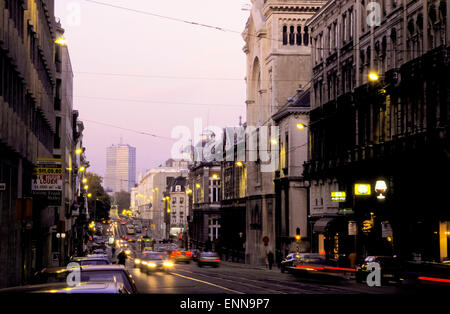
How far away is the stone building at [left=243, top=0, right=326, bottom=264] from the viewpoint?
7812 centimetres

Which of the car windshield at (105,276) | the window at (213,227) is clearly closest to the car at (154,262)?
the car windshield at (105,276)

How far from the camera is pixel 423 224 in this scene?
4022 centimetres

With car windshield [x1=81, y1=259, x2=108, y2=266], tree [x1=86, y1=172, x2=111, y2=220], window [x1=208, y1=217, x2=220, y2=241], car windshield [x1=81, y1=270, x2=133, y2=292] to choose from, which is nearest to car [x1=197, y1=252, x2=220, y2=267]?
car windshield [x1=81, y1=259, x2=108, y2=266]

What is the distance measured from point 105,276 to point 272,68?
2636 inches

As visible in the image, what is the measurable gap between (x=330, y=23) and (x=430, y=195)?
23252mm

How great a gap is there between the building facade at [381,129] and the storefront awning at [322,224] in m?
0.14

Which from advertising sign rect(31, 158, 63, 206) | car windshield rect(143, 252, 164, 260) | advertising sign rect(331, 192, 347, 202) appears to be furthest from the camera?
advertising sign rect(331, 192, 347, 202)

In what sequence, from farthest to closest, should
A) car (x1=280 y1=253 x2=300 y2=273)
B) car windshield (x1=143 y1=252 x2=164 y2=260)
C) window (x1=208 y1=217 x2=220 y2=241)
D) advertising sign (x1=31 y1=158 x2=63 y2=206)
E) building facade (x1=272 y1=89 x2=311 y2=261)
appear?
window (x1=208 y1=217 x2=220 y2=241), building facade (x1=272 y1=89 x2=311 y2=261), car windshield (x1=143 y1=252 x2=164 y2=260), car (x1=280 y1=253 x2=300 y2=273), advertising sign (x1=31 y1=158 x2=63 y2=206)

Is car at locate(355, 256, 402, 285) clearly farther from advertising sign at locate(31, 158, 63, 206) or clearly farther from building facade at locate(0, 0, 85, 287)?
building facade at locate(0, 0, 85, 287)

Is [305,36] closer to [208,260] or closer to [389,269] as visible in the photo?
[208,260]

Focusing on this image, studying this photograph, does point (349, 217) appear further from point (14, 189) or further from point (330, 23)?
point (14, 189)

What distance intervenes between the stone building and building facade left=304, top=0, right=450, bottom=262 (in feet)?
47.8

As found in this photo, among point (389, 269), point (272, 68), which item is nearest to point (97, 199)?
point (272, 68)
